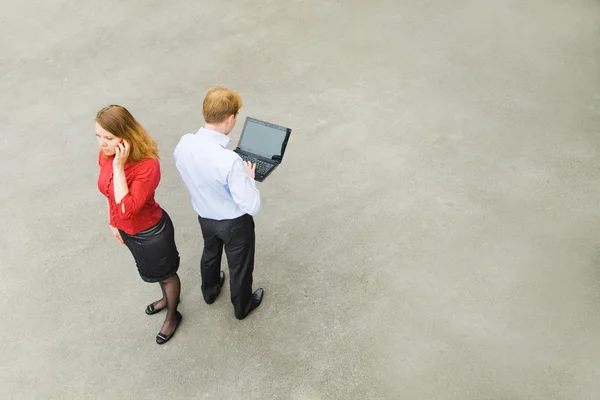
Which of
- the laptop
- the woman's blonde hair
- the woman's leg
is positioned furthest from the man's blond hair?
the woman's leg

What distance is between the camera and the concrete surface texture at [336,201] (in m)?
3.07

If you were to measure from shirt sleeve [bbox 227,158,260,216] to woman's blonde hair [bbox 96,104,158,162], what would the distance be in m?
0.45

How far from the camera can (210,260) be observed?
3.10m

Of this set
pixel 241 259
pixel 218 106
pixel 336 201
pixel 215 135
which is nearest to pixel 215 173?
pixel 215 135

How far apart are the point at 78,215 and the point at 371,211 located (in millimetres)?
2176

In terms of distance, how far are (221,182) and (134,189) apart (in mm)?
418

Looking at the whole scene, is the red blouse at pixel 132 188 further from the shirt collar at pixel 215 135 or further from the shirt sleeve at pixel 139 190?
the shirt collar at pixel 215 135

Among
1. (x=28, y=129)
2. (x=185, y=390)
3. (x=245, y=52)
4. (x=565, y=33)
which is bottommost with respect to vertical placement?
(x=185, y=390)

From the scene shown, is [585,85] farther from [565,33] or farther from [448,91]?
[448,91]

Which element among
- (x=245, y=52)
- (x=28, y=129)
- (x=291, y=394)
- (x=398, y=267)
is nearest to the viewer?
(x=291, y=394)

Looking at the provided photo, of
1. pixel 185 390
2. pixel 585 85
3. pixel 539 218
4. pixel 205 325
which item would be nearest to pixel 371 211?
pixel 539 218

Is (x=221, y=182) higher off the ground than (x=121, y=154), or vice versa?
(x=121, y=154)

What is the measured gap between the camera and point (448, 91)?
16.2ft

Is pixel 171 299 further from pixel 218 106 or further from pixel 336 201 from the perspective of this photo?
pixel 336 201
